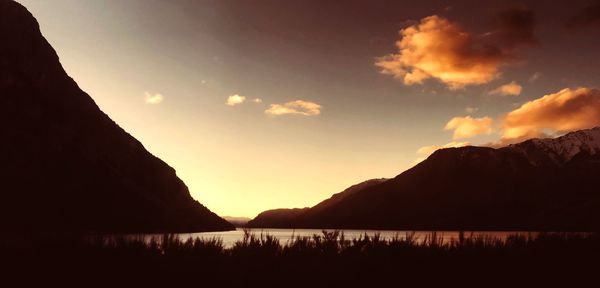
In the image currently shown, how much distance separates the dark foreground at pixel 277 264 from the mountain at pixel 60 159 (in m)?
69.9

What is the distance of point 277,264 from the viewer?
13867mm

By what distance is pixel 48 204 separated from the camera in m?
94.9

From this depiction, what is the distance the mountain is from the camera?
3728 inches

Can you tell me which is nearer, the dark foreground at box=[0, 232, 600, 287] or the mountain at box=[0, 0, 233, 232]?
the dark foreground at box=[0, 232, 600, 287]

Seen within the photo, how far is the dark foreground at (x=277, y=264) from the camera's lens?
1261 centimetres

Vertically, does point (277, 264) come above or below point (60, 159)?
below

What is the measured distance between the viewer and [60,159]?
11019 cm

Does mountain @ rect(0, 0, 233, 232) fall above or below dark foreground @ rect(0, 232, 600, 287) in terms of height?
above

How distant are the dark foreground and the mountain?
69.9m

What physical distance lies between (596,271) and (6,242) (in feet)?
58.5

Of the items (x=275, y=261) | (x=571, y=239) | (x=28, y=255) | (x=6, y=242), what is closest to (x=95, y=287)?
(x=28, y=255)

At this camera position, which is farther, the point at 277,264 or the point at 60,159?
the point at 60,159

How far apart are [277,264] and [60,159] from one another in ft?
360

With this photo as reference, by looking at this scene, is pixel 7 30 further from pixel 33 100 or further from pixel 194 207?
pixel 194 207
